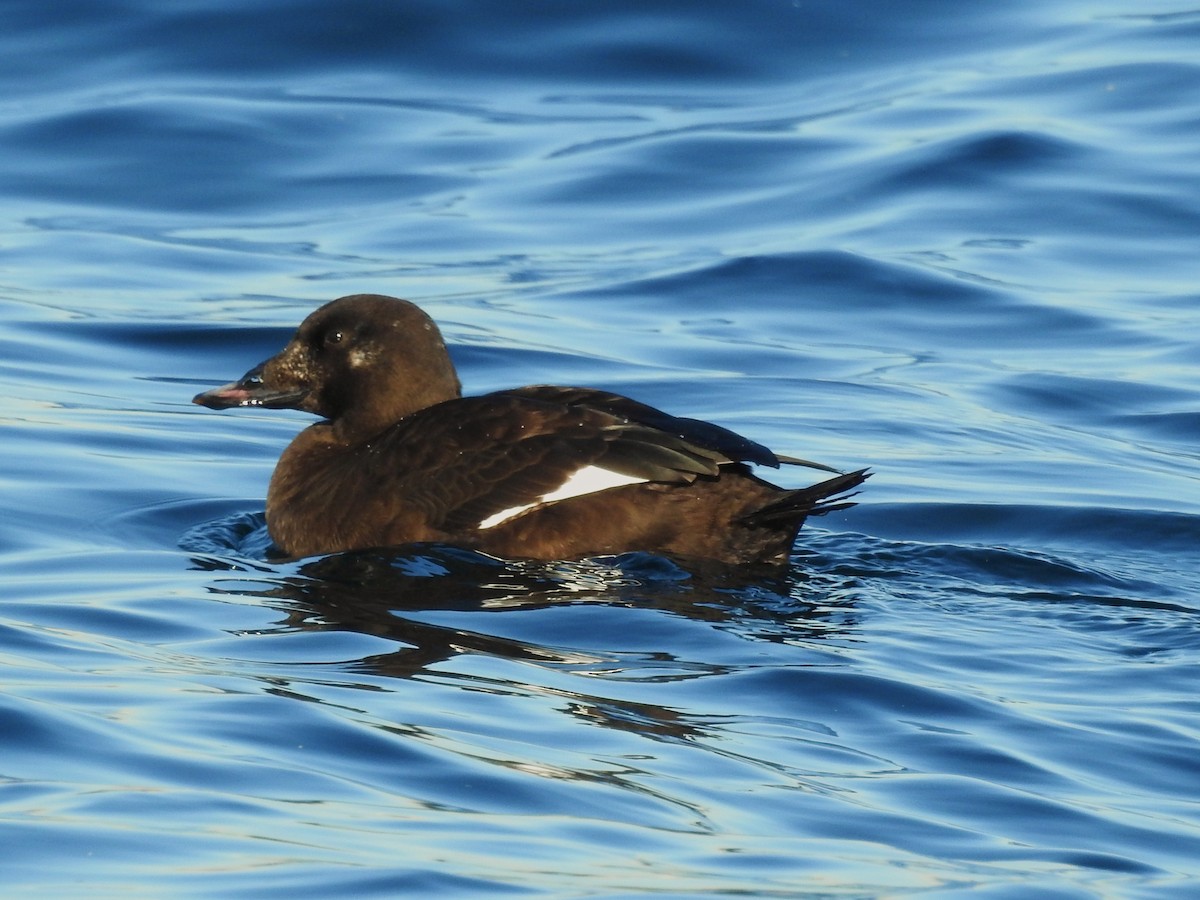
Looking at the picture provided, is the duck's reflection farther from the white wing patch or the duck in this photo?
the white wing patch

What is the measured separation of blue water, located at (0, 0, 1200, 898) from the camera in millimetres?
4129

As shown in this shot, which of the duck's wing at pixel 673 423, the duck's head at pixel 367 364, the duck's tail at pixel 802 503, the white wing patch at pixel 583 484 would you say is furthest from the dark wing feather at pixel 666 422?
the duck's head at pixel 367 364

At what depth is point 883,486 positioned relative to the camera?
8.06 metres

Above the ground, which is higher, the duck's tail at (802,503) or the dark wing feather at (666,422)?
the dark wing feather at (666,422)

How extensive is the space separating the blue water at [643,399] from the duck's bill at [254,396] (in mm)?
408

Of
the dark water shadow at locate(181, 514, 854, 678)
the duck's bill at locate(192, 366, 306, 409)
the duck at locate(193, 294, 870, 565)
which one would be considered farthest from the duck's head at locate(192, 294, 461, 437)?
the dark water shadow at locate(181, 514, 854, 678)

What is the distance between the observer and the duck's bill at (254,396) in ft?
24.0

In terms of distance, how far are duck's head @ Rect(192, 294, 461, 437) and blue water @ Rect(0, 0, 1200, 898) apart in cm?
53

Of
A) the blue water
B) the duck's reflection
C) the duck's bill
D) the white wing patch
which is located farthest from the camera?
the duck's bill

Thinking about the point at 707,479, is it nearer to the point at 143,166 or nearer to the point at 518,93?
the point at 143,166

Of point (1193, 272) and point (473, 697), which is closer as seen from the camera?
point (473, 697)

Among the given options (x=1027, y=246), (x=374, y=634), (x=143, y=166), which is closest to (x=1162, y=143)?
(x=1027, y=246)

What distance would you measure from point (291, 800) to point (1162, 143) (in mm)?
11328

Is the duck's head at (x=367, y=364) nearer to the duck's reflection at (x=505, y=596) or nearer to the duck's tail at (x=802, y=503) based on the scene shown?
the duck's reflection at (x=505, y=596)
